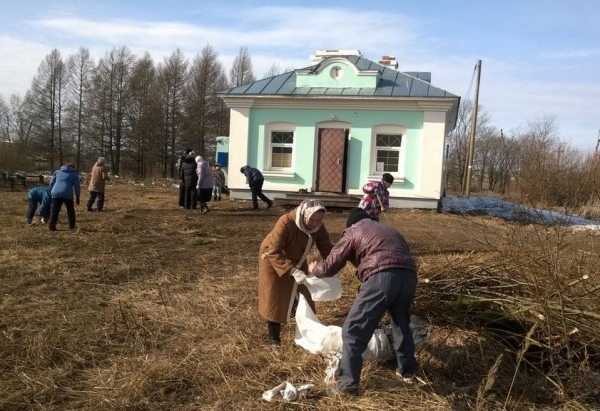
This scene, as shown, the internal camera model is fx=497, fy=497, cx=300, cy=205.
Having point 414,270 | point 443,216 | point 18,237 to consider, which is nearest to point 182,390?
point 414,270

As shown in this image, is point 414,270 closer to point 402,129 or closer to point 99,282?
point 99,282

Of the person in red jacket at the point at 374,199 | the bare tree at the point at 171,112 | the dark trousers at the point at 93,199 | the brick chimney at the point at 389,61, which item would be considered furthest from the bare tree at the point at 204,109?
the person in red jacket at the point at 374,199

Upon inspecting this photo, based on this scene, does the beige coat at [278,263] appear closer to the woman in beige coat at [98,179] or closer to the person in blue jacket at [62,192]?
the person in blue jacket at [62,192]

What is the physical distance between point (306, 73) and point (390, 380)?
14070 mm

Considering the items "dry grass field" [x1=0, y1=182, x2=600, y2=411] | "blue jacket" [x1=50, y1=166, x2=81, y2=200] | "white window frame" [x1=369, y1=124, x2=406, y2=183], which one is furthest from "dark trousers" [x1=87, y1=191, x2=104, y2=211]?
→ "white window frame" [x1=369, y1=124, x2=406, y2=183]

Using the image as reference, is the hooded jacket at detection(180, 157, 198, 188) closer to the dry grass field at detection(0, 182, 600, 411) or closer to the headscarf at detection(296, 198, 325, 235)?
the dry grass field at detection(0, 182, 600, 411)

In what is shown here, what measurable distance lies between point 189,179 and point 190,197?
0.70 meters

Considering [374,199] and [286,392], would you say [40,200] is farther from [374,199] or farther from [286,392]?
[286,392]

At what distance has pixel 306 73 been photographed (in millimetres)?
16547

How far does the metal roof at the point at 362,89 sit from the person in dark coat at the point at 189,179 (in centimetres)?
414

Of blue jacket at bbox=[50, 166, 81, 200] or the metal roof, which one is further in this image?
the metal roof

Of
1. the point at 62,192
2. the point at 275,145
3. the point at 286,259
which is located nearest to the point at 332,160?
the point at 275,145

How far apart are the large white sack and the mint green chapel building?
12076 mm

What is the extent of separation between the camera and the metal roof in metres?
15.5
